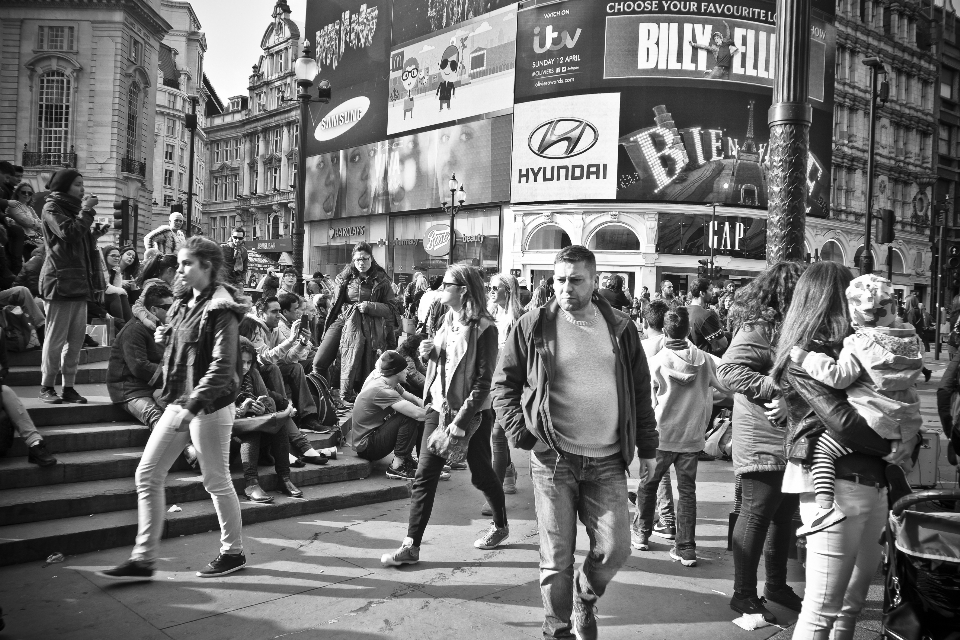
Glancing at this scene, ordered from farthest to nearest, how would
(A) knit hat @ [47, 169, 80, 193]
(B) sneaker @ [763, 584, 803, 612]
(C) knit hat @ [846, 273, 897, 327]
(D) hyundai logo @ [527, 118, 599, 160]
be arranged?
(D) hyundai logo @ [527, 118, 599, 160], (A) knit hat @ [47, 169, 80, 193], (B) sneaker @ [763, 584, 803, 612], (C) knit hat @ [846, 273, 897, 327]

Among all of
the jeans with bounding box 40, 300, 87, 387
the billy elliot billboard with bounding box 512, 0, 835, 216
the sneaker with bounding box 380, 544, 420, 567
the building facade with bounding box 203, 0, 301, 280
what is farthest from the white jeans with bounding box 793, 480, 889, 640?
the building facade with bounding box 203, 0, 301, 280

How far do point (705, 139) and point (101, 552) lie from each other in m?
35.0

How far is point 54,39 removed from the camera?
131 feet

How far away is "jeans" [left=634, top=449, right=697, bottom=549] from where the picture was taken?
16.5ft

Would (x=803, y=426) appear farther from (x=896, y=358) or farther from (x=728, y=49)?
(x=728, y=49)

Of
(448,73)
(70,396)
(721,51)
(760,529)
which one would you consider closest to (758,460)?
(760,529)

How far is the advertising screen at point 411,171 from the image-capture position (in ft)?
132

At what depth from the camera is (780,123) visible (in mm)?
5504

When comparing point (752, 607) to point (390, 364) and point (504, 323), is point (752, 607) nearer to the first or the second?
point (390, 364)

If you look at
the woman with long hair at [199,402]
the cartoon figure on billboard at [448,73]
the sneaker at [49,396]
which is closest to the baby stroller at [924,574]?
the woman with long hair at [199,402]

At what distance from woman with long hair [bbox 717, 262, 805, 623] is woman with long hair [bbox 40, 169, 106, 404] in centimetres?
548

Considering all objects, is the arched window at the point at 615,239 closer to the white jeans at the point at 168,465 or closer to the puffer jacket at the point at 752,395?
the puffer jacket at the point at 752,395

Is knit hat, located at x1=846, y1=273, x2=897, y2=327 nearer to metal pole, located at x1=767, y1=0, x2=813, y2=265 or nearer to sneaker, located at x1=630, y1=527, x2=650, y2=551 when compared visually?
metal pole, located at x1=767, y1=0, x2=813, y2=265

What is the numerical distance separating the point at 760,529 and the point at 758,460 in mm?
378
